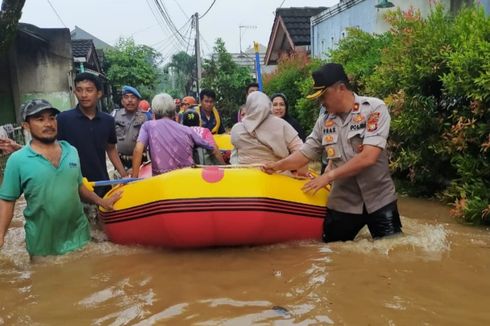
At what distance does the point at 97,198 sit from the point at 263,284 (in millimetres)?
1533

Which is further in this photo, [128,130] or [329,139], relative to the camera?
[128,130]

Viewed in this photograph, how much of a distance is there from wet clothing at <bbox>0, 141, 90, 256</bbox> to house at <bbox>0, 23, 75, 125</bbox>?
1142 centimetres

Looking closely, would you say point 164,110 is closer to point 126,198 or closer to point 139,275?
point 126,198

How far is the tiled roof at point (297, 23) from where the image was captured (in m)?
18.7

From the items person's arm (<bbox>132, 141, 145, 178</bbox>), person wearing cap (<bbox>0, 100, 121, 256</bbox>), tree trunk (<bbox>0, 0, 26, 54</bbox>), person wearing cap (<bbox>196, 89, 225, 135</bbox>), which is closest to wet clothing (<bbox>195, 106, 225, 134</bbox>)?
person wearing cap (<bbox>196, 89, 225, 135</bbox>)

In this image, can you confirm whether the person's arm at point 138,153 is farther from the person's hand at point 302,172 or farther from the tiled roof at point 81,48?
the tiled roof at point 81,48

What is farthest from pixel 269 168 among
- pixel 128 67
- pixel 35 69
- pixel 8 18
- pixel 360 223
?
pixel 128 67

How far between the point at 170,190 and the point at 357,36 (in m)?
5.97

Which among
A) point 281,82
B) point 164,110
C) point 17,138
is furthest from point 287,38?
point 164,110

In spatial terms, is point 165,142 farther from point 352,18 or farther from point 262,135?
point 352,18

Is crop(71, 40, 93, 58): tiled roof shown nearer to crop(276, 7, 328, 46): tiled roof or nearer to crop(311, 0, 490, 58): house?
crop(276, 7, 328, 46): tiled roof

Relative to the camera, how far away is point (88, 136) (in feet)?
15.3

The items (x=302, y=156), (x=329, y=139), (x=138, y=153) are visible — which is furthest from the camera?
(x=138, y=153)

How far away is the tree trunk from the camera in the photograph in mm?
10391
